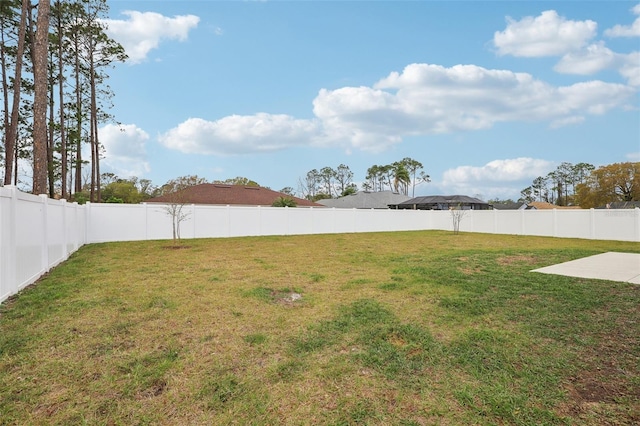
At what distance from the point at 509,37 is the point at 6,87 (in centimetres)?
2269

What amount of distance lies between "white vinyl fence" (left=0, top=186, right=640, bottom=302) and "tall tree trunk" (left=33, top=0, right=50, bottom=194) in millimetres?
1153

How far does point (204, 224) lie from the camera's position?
15391mm

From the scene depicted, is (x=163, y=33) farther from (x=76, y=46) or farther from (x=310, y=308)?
(x=310, y=308)

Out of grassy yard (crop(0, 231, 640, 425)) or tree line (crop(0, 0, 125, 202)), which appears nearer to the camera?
grassy yard (crop(0, 231, 640, 425))

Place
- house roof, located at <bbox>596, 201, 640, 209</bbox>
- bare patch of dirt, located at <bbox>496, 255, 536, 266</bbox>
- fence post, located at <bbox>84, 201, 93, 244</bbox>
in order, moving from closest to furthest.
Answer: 1. bare patch of dirt, located at <bbox>496, 255, 536, 266</bbox>
2. fence post, located at <bbox>84, 201, 93, 244</bbox>
3. house roof, located at <bbox>596, 201, 640, 209</bbox>

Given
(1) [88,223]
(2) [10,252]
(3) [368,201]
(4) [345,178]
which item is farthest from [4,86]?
(4) [345,178]

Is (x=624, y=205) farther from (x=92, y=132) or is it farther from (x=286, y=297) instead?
(x=92, y=132)

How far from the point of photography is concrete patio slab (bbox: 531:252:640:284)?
5959 millimetres

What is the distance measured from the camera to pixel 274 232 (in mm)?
17500

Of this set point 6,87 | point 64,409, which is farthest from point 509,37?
point 6,87

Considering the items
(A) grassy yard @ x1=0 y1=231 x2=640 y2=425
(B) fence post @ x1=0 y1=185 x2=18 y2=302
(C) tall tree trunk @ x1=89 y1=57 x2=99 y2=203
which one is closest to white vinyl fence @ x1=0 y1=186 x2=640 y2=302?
(B) fence post @ x1=0 y1=185 x2=18 y2=302

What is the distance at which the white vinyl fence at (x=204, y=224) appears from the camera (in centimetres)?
465

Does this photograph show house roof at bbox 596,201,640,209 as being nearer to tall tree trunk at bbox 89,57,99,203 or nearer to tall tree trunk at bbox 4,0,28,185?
tall tree trunk at bbox 89,57,99,203

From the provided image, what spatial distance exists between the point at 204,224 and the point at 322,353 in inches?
537
